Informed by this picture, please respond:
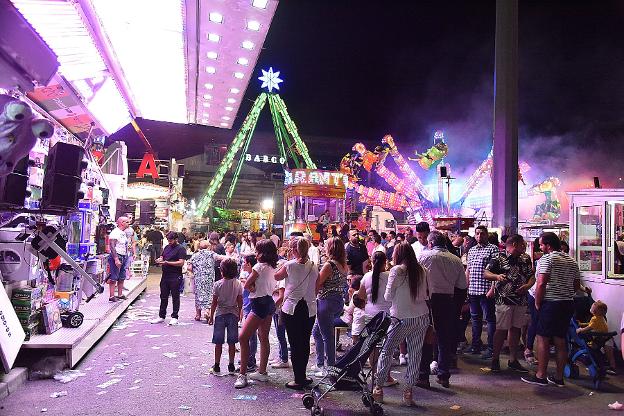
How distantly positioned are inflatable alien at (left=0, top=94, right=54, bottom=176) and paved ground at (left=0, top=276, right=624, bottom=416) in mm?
2602

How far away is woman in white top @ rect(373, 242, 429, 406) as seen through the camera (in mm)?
5371

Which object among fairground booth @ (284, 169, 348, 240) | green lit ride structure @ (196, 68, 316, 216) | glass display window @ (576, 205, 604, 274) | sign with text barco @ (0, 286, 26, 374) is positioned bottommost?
sign with text barco @ (0, 286, 26, 374)

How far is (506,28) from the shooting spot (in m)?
14.8

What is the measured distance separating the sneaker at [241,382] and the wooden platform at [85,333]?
227 centimetres

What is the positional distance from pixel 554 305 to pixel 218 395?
14.0 feet

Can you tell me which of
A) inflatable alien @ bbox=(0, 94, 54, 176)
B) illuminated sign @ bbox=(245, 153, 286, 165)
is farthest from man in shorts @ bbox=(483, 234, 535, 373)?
illuminated sign @ bbox=(245, 153, 286, 165)

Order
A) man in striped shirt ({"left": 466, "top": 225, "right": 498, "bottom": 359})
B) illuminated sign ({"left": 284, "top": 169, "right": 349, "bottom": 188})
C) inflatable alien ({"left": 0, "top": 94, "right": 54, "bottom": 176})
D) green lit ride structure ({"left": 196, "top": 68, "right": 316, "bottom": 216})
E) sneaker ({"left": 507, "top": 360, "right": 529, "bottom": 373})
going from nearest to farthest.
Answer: inflatable alien ({"left": 0, "top": 94, "right": 54, "bottom": 176})
sneaker ({"left": 507, "top": 360, "right": 529, "bottom": 373})
man in striped shirt ({"left": 466, "top": 225, "right": 498, "bottom": 359})
illuminated sign ({"left": 284, "top": 169, "right": 349, "bottom": 188})
green lit ride structure ({"left": 196, "top": 68, "right": 316, "bottom": 216})

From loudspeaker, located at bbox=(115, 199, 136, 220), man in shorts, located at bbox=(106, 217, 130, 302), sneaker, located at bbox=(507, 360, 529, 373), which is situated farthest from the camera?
loudspeaker, located at bbox=(115, 199, 136, 220)

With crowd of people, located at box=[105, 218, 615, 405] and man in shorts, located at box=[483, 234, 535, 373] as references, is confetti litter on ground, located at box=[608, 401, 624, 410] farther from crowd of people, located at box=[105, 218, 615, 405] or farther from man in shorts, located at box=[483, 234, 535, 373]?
man in shorts, located at box=[483, 234, 535, 373]

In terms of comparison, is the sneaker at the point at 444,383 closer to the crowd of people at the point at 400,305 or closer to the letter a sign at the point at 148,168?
the crowd of people at the point at 400,305

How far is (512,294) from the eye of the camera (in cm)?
682

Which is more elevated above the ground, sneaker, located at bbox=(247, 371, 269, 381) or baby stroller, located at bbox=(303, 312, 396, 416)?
baby stroller, located at bbox=(303, 312, 396, 416)

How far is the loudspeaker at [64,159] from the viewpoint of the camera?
676 centimetres

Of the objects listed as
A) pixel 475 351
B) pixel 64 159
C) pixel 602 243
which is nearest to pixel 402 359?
pixel 475 351
